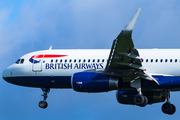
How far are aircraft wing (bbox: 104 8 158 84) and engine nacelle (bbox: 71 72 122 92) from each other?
0.59 m

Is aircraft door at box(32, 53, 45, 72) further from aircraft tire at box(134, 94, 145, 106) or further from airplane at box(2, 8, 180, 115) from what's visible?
aircraft tire at box(134, 94, 145, 106)

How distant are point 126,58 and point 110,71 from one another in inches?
77.1

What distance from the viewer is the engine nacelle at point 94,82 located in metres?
29.8

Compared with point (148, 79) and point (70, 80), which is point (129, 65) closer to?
point (148, 79)

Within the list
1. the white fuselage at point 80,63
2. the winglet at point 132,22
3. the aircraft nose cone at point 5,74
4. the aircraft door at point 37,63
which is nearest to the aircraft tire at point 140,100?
the white fuselage at point 80,63

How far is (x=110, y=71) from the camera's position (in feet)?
99.5

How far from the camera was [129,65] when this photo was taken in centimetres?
2925

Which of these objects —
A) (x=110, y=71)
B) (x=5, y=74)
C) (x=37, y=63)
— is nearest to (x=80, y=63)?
(x=110, y=71)

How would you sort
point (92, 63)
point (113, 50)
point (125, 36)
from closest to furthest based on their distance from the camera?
point (125, 36)
point (113, 50)
point (92, 63)

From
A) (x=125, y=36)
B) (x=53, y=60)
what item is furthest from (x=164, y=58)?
(x=53, y=60)

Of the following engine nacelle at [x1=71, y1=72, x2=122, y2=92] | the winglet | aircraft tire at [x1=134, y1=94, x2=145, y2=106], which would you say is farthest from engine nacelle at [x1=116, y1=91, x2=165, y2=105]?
the winglet

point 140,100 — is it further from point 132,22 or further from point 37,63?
point 37,63

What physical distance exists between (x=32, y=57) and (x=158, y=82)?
9772 millimetres

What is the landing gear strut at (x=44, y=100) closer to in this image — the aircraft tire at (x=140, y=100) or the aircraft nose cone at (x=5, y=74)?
the aircraft nose cone at (x=5, y=74)
